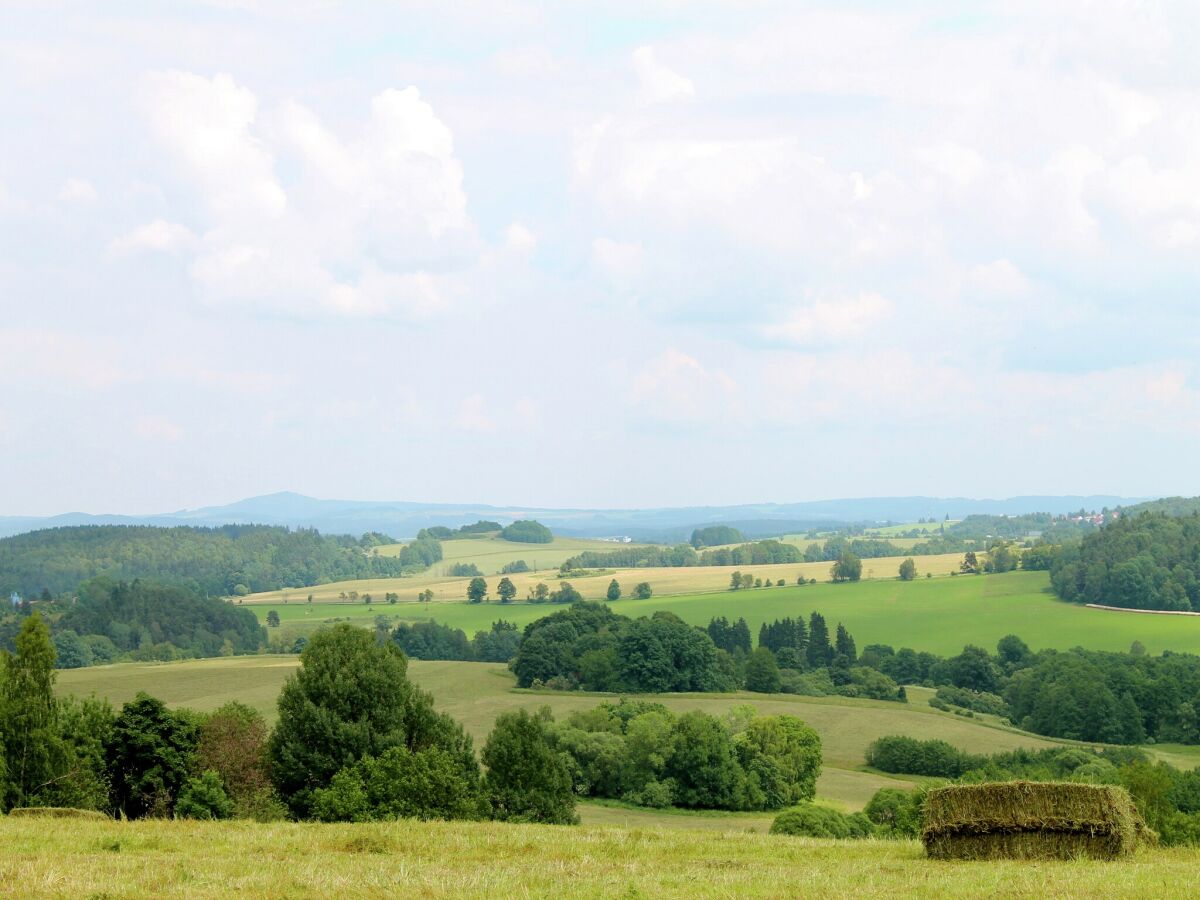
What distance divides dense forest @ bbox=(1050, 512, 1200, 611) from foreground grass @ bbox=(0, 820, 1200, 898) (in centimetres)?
16843

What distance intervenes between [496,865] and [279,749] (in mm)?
28869

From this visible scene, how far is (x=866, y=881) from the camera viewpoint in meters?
18.9

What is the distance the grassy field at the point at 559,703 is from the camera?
9306 centimetres

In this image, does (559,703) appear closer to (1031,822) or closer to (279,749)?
(279,749)

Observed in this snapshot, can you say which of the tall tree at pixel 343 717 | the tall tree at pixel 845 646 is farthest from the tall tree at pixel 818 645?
the tall tree at pixel 343 717

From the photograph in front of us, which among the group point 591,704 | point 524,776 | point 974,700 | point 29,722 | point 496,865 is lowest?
point 974,700

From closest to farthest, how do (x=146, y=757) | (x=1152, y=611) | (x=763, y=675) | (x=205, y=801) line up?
(x=205, y=801) → (x=146, y=757) → (x=763, y=675) → (x=1152, y=611)

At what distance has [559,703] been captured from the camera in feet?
360

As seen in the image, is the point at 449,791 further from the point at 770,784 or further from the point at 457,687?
the point at 457,687

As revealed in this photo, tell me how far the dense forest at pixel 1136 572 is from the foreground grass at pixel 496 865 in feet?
553

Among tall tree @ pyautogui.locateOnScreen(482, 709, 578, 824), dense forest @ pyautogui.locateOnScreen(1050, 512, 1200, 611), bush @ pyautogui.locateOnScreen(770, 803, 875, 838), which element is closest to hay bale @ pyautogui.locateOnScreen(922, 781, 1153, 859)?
tall tree @ pyautogui.locateOnScreen(482, 709, 578, 824)

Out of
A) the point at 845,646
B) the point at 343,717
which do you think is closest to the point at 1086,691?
the point at 845,646

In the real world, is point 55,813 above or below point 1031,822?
below

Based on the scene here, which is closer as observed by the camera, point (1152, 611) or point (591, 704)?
point (591, 704)
